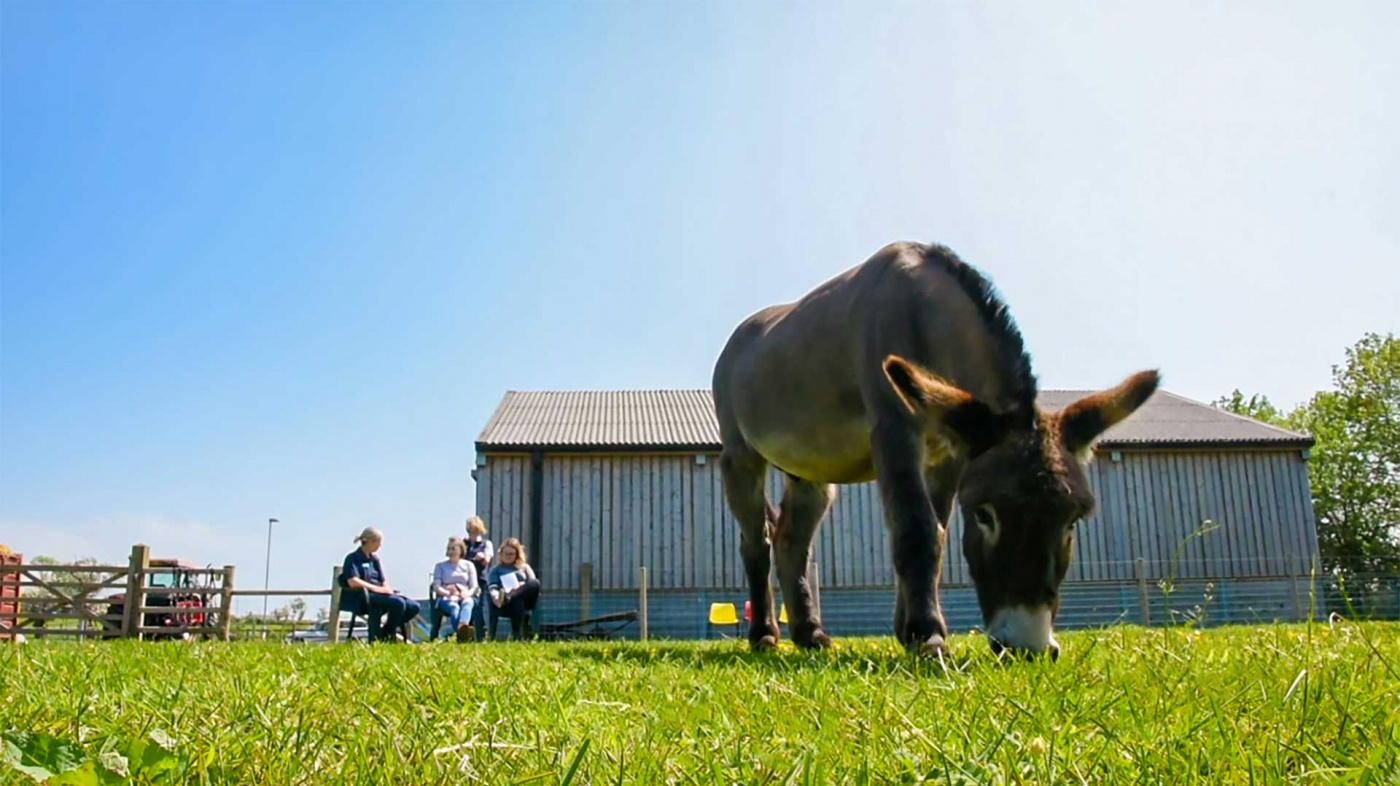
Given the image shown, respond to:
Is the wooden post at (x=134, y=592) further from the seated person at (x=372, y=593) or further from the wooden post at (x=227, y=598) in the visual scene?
the seated person at (x=372, y=593)

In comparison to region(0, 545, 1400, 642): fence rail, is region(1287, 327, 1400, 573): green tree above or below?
above

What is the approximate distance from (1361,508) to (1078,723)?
60077 millimetres

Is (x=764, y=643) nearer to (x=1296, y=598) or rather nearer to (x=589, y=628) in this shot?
(x=589, y=628)

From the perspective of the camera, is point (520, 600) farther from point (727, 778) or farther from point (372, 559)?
point (727, 778)

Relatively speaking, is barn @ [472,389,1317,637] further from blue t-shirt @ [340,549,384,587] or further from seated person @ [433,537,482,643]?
blue t-shirt @ [340,549,384,587]

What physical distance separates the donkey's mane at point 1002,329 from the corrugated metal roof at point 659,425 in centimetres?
1787

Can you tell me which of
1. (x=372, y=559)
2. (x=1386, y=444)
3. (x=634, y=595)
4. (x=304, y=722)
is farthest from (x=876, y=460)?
(x=1386, y=444)

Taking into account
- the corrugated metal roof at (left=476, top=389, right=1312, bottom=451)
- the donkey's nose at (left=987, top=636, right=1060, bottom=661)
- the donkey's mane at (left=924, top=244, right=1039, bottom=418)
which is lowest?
the donkey's nose at (left=987, top=636, right=1060, bottom=661)

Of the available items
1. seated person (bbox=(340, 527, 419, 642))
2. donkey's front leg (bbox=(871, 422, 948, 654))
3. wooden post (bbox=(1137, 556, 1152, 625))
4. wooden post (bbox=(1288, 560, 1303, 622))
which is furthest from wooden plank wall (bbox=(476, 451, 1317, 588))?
donkey's front leg (bbox=(871, 422, 948, 654))

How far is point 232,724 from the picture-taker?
6.36ft

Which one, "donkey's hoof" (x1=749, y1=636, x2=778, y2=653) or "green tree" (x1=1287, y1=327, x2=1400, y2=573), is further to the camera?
"green tree" (x1=1287, y1=327, x2=1400, y2=573)

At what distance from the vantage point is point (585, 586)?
22.6m

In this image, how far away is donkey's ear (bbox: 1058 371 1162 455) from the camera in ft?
14.2

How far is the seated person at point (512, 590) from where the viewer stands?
11930 millimetres
